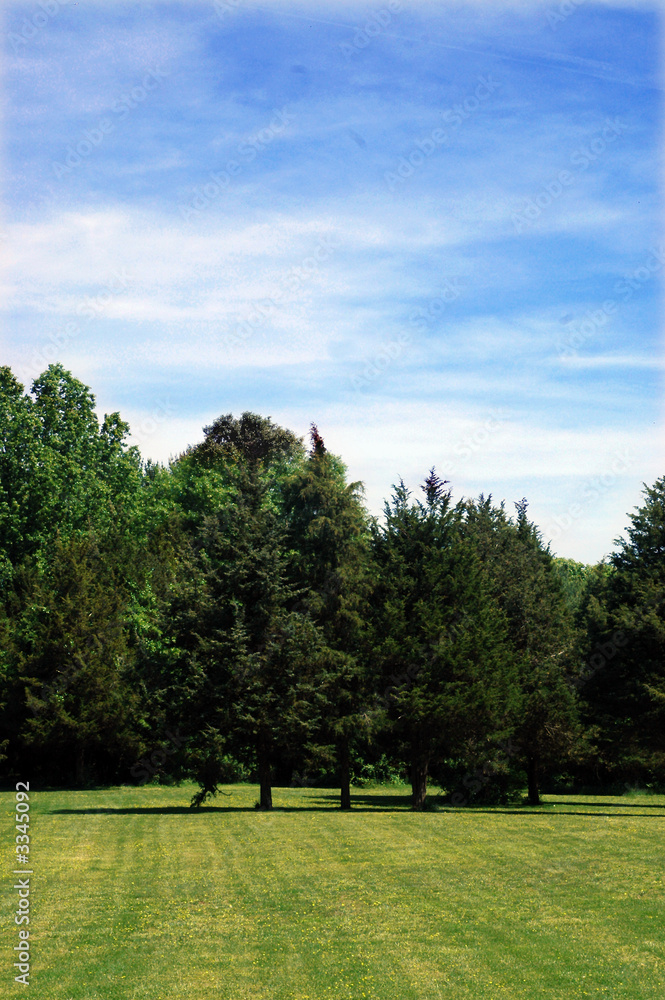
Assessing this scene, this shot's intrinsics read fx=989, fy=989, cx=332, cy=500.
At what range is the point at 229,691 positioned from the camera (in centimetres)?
3944

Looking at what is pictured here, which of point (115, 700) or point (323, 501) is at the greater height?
point (323, 501)

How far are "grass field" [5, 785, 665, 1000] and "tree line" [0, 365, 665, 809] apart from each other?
603 centimetres

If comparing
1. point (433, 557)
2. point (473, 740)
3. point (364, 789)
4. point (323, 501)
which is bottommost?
point (364, 789)

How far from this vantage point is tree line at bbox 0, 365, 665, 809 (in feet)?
132

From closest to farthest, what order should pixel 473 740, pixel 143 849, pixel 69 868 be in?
1. pixel 69 868
2. pixel 143 849
3. pixel 473 740

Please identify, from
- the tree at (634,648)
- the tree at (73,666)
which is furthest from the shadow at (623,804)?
the tree at (73,666)

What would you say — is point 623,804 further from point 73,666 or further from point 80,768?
point 80,768

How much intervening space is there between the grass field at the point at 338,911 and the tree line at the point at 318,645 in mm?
6031

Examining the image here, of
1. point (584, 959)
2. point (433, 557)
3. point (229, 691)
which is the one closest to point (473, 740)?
point (433, 557)

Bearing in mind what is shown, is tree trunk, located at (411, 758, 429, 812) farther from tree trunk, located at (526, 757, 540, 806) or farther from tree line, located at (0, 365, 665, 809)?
tree trunk, located at (526, 757, 540, 806)

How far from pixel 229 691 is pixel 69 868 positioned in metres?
14.5

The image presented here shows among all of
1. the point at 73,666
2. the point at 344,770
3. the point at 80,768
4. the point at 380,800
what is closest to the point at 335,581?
the point at 344,770

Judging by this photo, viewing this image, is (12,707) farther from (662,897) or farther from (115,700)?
(662,897)

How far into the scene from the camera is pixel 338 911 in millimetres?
20312
